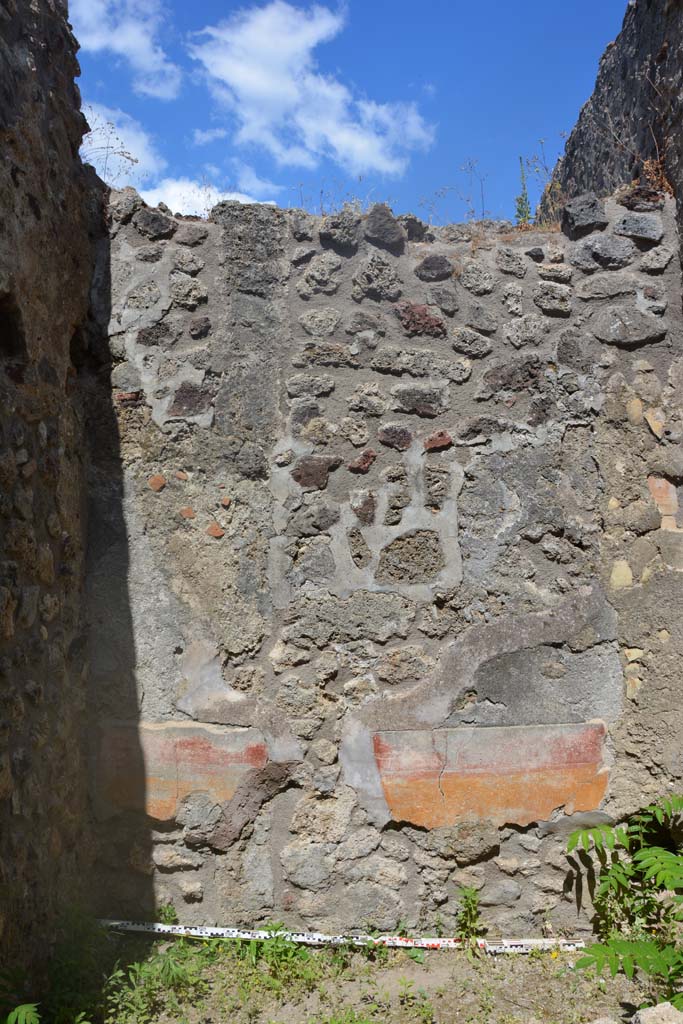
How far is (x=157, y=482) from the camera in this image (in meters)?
3.02

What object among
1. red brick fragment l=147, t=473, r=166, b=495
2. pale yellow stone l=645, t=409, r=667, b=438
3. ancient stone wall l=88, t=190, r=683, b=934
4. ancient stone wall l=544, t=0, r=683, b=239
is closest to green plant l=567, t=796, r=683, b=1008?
ancient stone wall l=88, t=190, r=683, b=934

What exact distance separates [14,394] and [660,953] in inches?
101

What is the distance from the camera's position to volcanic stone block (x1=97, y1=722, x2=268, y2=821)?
2898 mm

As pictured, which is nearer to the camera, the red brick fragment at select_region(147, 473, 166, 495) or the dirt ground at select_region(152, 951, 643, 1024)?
the dirt ground at select_region(152, 951, 643, 1024)

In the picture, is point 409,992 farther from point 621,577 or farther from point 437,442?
point 437,442

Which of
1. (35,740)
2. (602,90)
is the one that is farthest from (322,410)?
(602,90)

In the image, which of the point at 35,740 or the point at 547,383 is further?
the point at 547,383

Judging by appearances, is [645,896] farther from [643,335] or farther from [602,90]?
[602,90]

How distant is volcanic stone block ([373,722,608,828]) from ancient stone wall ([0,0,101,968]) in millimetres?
1127

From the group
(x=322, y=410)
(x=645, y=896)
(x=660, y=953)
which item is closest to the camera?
(x=660, y=953)

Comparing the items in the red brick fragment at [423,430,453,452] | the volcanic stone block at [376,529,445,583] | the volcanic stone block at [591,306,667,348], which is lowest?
the volcanic stone block at [376,529,445,583]

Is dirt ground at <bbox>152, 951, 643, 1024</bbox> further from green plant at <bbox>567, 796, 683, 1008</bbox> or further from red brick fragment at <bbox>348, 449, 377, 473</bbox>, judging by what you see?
red brick fragment at <bbox>348, 449, 377, 473</bbox>

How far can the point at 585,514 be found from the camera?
9.86 ft

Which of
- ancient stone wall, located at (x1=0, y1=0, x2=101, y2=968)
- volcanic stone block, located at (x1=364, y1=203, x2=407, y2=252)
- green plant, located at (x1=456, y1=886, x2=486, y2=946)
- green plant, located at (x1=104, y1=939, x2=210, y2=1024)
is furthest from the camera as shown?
volcanic stone block, located at (x1=364, y1=203, x2=407, y2=252)
